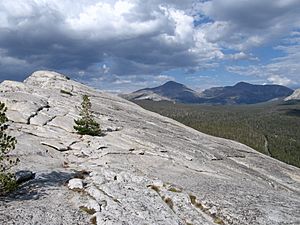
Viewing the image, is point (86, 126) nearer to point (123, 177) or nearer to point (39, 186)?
point (123, 177)

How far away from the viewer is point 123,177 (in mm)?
23344

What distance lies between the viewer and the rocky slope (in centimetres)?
1803

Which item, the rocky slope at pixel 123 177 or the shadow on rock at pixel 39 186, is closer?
the rocky slope at pixel 123 177

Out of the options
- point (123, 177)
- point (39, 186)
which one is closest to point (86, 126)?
point (123, 177)

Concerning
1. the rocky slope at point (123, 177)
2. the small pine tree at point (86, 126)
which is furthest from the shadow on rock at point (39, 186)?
the small pine tree at point (86, 126)

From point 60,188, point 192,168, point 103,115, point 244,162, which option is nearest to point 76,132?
point 103,115

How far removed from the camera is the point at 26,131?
3341 cm

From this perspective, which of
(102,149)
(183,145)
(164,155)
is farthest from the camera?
(183,145)

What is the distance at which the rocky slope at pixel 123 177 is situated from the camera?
18.0 m

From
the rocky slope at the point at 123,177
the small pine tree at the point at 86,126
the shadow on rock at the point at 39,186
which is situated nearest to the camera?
the rocky slope at the point at 123,177

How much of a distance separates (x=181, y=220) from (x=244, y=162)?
28.8m

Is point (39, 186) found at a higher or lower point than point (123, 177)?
higher

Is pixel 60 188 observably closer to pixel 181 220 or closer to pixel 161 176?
pixel 181 220

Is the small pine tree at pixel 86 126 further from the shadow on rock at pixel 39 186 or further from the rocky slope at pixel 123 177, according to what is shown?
the shadow on rock at pixel 39 186
